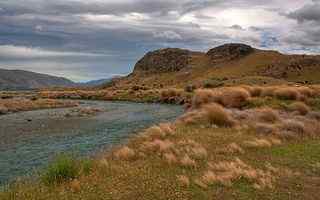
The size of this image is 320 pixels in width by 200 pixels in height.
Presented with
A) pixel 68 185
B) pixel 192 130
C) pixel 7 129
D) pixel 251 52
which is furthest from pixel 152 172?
pixel 251 52

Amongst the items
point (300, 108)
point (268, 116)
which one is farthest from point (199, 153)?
point (300, 108)

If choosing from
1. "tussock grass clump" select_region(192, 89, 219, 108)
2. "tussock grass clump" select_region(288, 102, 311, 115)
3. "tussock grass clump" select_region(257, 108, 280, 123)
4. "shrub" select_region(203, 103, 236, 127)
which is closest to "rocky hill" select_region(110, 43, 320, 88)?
"tussock grass clump" select_region(192, 89, 219, 108)

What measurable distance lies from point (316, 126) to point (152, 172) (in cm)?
1559

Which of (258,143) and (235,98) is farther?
(235,98)

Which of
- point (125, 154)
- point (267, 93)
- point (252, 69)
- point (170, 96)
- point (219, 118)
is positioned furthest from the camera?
point (252, 69)

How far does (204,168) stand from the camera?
16.7 meters

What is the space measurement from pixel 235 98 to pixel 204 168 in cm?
2862

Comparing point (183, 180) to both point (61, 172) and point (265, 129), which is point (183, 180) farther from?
point (265, 129)

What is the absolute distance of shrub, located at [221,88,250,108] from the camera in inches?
1732

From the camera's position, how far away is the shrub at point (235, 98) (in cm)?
4398

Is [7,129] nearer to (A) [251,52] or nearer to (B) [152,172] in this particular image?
(B) [152,172]

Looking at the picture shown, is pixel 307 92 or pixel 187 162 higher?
pixel 307 92

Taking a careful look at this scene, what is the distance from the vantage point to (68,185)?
14.2m

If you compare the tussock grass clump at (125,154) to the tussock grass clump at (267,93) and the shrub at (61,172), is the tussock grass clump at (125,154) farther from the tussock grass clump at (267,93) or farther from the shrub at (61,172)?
the tussock grass clump at (267,93)
